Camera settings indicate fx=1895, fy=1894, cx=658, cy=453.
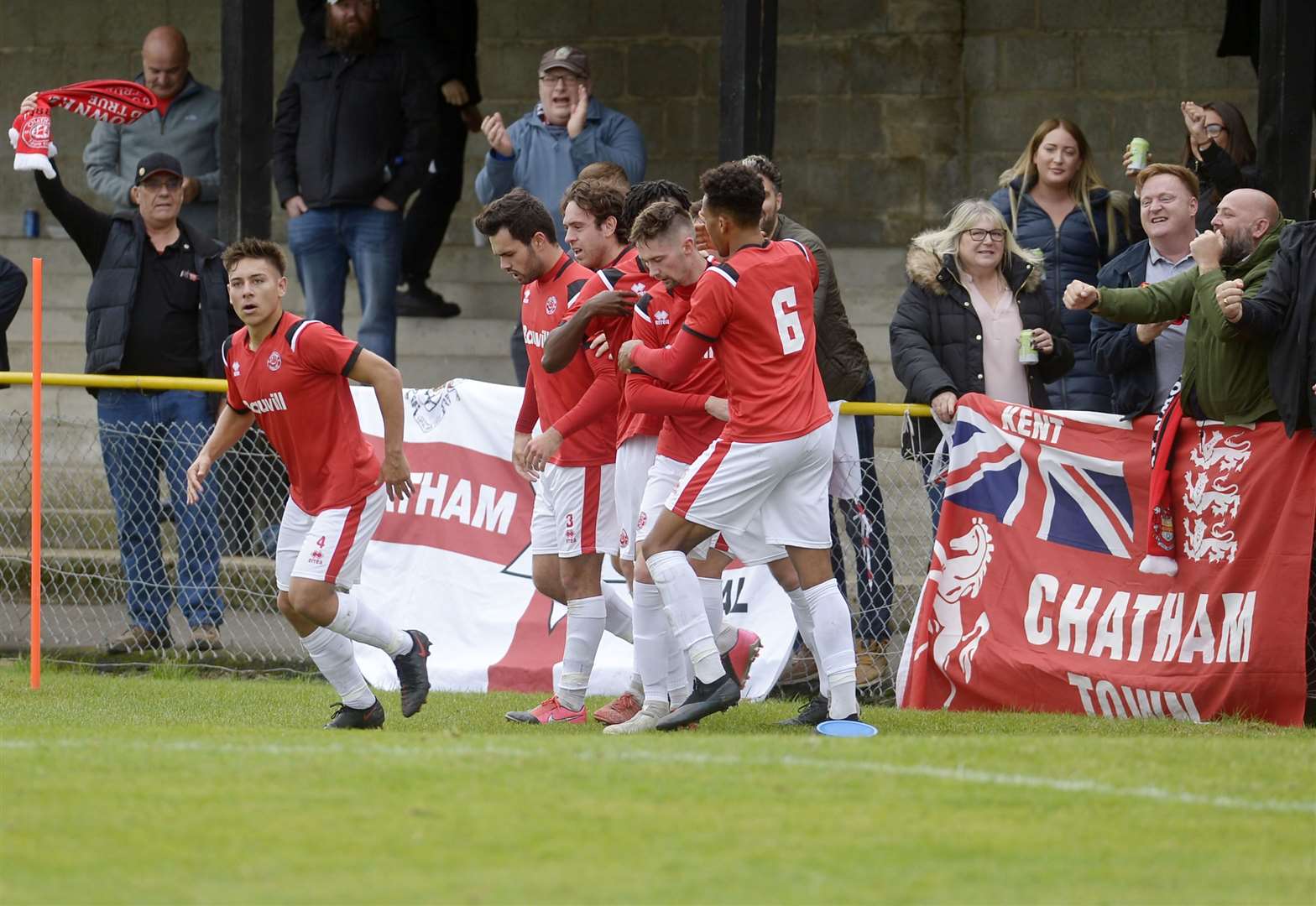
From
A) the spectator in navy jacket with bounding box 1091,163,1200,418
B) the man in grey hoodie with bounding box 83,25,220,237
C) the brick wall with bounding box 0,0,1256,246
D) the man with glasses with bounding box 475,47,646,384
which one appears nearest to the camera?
the spectator in navy jacket with bounding box 1091,163,1200,418

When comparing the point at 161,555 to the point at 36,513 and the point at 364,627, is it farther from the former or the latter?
the point at 364,627

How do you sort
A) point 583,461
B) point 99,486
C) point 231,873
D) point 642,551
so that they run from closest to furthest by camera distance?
point 231,873 < point 642,551 < point 583,461 < point 99,486

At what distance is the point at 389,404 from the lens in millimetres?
7598

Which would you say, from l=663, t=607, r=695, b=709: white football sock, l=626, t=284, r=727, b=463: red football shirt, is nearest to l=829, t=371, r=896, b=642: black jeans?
l=663, t=607, r=695, b=709: white football sock

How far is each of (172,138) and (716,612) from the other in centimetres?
624

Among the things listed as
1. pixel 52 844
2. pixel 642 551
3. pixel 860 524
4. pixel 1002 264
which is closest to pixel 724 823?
pixel 52 844

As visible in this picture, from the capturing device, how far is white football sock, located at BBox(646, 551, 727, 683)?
290 inches

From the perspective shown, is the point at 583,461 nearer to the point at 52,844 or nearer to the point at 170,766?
the point at 170,766

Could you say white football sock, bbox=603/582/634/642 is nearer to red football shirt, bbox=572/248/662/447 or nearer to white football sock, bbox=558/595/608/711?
white football sock, bbox=558/595/608/711

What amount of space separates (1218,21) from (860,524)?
23.1 ft

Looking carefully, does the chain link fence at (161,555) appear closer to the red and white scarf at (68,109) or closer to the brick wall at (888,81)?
the red and white scarf at (68,109)

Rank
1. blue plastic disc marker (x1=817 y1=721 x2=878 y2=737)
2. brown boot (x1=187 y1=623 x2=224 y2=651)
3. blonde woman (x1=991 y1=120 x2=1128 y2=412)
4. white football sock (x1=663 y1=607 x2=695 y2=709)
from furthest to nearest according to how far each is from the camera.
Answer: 1. brown boot (x1=187 y1=623 x2=224 y2=651)
2. blonde woman (x1=991 y1=120 x2=1128 y2=412)
3. white football sock (x1=663 y1=607 x2=695 y2=709)
4. blue plastic disc marker (x1=817 y1=721 x2=878 y2=737)

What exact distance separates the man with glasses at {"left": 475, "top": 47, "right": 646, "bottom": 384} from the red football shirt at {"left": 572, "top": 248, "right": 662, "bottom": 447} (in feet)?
10.6

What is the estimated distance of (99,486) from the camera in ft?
35.1
